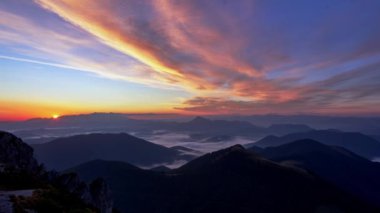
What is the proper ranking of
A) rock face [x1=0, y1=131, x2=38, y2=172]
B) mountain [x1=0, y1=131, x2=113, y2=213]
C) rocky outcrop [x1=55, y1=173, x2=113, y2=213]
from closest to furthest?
mountain [x1=0, y1=131, x2=113, y2=213], rocky outcrop [x1=55, y1=173, x2=113, y2=213], rock face [x1=0, y1=131, x2=38, y2=172]

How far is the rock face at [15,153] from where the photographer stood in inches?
4075

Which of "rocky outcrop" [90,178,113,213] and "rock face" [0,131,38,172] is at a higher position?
"rock face" [0,131,38,172]

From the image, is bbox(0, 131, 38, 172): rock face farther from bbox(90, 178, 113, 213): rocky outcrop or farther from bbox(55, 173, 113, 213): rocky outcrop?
bbox(90, 178, 113, 213): rocky outcrop

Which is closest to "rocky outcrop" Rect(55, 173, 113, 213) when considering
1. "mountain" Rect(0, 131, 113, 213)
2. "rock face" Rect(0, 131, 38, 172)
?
"mountain" Rect(0, 131, 113, 213)

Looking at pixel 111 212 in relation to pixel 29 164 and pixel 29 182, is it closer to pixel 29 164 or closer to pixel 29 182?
pixel 29 164

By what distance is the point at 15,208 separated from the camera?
36.5m

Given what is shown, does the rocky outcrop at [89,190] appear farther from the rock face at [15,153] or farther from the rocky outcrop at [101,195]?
the rock face at [15,153]

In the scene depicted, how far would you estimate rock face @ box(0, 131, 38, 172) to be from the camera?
10350cm

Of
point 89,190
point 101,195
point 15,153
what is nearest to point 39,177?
point 89,190

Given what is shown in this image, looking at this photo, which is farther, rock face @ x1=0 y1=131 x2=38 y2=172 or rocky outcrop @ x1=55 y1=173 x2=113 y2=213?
rock face @ x1=0 y1=131 x2=38 y2=172

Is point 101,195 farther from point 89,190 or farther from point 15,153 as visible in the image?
point 15,153

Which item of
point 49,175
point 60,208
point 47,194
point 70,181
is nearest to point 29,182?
point 47,194

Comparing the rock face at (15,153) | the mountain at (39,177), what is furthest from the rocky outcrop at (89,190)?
the rock face at (15,153)

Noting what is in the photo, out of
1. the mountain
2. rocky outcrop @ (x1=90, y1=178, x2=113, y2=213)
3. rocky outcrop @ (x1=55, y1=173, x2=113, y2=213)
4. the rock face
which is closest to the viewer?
the mountain
